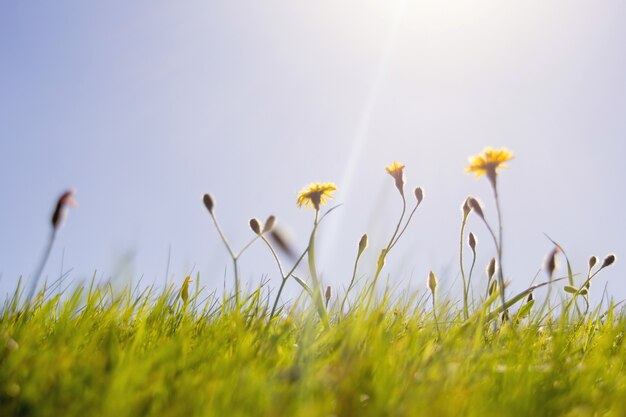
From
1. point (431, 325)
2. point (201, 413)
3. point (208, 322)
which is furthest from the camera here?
point (208, 322)

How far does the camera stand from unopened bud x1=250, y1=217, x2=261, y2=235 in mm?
2912

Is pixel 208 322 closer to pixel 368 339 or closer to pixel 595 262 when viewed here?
pixel 368 339

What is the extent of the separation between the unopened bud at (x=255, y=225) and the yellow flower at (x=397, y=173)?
35.0 inches

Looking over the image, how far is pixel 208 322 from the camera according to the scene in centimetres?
267

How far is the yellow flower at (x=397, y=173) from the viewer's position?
3.23 metres

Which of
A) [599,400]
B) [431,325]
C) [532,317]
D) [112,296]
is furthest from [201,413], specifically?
[532,317]

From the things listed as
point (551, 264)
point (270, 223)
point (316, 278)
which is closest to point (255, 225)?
point (270, 223)

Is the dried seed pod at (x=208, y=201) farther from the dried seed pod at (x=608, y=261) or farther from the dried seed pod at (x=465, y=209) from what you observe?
the dried seed pod at (x=608, y=261)

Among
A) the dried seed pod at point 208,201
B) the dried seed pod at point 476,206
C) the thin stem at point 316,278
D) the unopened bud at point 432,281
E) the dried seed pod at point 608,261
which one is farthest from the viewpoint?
the dried seed pod at point 608,261

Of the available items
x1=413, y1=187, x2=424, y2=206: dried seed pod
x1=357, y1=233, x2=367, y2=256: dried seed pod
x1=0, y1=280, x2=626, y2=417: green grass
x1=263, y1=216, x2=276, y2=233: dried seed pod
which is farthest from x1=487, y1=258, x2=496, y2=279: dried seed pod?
x1=263, y1=216, x2=276, y2=233: dried seed pod

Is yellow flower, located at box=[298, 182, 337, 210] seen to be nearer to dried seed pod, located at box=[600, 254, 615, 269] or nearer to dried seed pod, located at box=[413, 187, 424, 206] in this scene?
dried seed pod, located at box=[413, 187, 424, 206]

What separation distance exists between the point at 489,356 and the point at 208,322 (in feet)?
4.61

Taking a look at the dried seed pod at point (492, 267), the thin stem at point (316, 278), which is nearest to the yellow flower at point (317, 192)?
the thin stem at point (316, 278)

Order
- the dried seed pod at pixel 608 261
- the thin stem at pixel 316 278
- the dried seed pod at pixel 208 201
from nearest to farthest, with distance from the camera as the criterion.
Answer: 1. the thin stem at pixel 316 278
2. the dried seed pod at pixel 208 201
3. the dried seed pod at pixel 608 261
